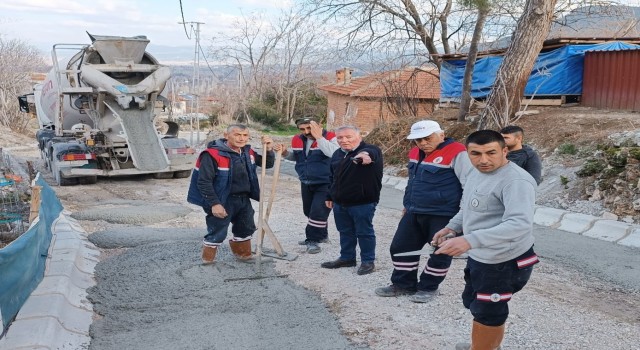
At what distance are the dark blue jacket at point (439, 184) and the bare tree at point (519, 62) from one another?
8.56 metres

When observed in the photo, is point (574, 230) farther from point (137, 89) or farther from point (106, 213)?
point (137, 89)

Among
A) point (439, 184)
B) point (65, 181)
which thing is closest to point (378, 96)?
point (65, 181)

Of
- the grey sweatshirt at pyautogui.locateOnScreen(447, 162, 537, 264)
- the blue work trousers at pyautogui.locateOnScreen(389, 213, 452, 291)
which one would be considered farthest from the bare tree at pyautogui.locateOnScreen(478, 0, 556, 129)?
the grey sweatshirt at pyautogui.locateOnScreen(447, 162, 537, 264)

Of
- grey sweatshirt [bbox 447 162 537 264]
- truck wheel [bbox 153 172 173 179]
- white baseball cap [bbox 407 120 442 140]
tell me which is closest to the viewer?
grey sweatshirt [bbox 447 162 537 264]

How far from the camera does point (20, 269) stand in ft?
15.4

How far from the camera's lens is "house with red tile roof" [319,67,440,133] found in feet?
68.8

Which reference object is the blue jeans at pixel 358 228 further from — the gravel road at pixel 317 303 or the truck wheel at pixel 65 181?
the truck wheel at pixel 65 181

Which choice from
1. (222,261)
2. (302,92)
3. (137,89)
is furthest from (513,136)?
(302,92)

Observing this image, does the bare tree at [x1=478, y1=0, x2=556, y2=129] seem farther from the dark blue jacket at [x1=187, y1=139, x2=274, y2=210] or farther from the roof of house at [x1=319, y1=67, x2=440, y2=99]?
the dark blue jacket at [x1=187, y1=139, x2=274, y2=210]

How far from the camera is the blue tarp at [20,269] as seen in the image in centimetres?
432

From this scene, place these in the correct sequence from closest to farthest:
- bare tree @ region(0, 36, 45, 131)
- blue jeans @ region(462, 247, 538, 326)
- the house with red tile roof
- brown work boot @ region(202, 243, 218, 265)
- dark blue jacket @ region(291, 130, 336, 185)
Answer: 1. blue jeans @ region(462, 247, 538, 326)
2. brown work boot @ region(202, 243, 218, 265)
3. dark blue jacket @ region(291, 130, 336, 185)
4. the house with red tile roof
5. bare tree @ region(0, 36, 45, 131)

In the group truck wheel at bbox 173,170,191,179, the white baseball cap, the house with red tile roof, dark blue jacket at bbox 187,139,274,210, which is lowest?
truck wheel at bbox 173,170,191,179

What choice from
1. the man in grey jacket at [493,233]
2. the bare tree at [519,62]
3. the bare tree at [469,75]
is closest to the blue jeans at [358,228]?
the man in grey jacket at [493,233]

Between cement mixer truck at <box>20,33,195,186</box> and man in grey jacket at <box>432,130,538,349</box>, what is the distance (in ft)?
35.9
